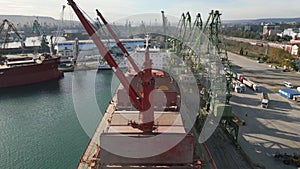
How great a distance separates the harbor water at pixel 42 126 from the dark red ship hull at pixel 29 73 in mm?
638

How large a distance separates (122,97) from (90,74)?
16405mm

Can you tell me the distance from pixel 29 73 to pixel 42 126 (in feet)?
33.0

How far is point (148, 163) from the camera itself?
5.61 metres

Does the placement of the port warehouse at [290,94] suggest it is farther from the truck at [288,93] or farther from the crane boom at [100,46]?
the crane boom at [100,46]

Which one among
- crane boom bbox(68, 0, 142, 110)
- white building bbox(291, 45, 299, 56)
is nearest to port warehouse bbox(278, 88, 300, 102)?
crane boom bbox(68, 0, 142, 110)

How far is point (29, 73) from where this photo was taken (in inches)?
797

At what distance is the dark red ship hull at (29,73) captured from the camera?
1923 centimetres

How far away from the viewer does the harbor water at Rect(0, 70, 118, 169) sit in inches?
352

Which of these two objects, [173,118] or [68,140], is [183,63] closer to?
[68,140]

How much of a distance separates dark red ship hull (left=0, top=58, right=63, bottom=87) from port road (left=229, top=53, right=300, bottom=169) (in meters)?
15.4

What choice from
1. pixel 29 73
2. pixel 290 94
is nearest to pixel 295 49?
pixel 290 94

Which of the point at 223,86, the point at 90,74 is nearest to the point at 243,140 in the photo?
the point at 223,86

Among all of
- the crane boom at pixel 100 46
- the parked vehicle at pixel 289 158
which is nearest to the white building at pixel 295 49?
the parked vehicle at pixel 289 158

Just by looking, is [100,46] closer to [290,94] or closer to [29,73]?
[290,94]
